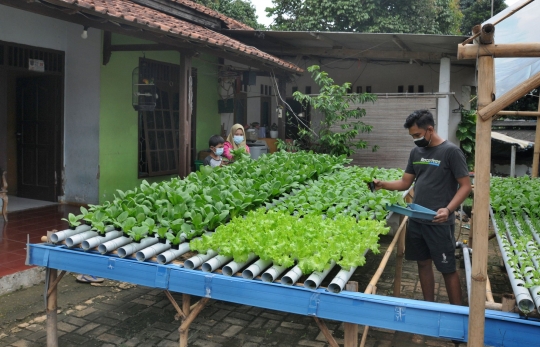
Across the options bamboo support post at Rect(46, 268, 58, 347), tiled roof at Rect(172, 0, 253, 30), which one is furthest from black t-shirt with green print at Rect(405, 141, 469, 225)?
tiled roof at Rect(172, 0, 253, 30)

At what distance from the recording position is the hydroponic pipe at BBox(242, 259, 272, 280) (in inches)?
117

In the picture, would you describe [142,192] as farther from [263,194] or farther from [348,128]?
[348,128]

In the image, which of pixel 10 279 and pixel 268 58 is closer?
pixel 10 279

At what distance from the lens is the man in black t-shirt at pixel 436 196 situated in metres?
4.35

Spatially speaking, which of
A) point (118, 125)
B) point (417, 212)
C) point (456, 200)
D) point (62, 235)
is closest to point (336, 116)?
point (118, 125)

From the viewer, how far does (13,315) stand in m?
4.66

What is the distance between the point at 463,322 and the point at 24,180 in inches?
348

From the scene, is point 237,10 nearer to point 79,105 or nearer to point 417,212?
point 79,105

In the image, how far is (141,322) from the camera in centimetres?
468

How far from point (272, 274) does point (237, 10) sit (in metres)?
22.8

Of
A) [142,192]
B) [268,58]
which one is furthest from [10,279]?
[268,58]

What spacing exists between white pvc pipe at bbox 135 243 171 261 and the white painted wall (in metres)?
5.83

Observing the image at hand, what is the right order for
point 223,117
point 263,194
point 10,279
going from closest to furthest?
point 263,194 < point 10,279 < point 223,117

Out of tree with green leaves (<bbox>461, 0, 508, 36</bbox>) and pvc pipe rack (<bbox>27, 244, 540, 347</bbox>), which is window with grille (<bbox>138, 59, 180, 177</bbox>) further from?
tree with green leaves (<bbox>461, 0, 508, 36</bbox>)
